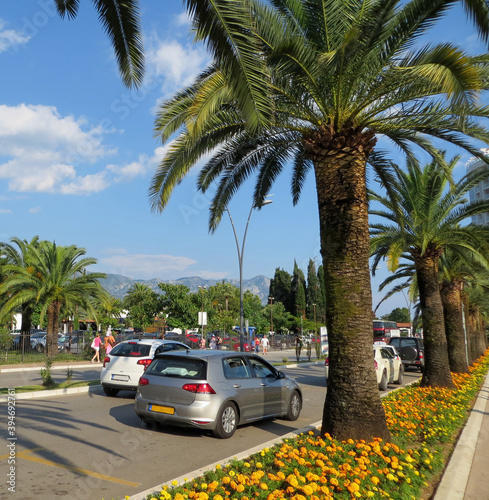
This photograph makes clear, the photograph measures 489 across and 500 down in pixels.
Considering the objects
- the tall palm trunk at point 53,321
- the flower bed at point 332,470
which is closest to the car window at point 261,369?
the flower bed at point 332,470

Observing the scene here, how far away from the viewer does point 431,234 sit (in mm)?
14672

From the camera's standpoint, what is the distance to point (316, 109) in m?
8.24

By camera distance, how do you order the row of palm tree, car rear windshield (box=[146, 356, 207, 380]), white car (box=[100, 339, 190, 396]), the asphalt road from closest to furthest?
the asphalt road → the row of palm tree → car rear windshield (box=[146, 356, 207, 380]) → white car (box=[100, 339, 190, 396])

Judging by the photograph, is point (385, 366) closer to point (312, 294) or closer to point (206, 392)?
point (206, 392)

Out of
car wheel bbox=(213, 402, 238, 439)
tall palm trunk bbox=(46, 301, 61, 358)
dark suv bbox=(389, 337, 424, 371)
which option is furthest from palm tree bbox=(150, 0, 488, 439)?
tall palm trunk bbox=(46, 301, 61, 358)

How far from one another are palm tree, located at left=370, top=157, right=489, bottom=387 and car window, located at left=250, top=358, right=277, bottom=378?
5779 millimetres

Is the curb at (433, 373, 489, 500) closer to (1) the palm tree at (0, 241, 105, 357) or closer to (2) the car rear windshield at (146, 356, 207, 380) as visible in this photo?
Answer: (2) the car rear windshield at (146, 356, 207, 380)

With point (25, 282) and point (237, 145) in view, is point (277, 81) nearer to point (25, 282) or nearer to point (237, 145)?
point (237, 145)

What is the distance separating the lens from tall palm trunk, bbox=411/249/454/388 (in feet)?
45.4

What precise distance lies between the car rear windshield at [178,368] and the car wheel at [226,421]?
690mm

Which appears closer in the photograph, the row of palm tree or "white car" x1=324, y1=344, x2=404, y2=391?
the row of palm tree

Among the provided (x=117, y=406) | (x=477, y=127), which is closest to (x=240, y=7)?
A: (x=477, y=127)

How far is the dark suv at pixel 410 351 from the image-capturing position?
23219mm

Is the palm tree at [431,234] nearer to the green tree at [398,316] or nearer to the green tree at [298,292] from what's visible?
the green tree at [298,292]
